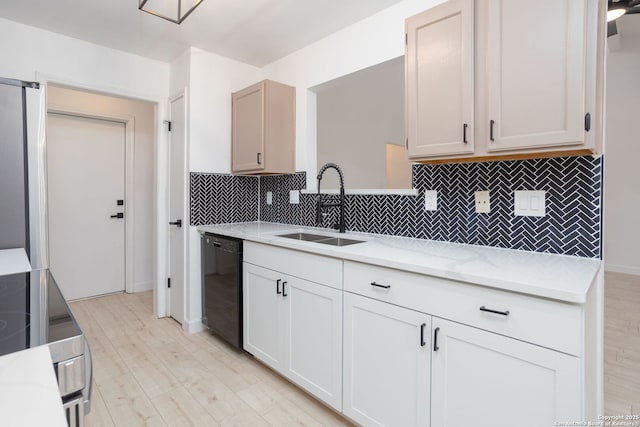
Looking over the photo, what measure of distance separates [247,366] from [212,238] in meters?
1.00

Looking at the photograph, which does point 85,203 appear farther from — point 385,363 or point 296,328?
point 385,363

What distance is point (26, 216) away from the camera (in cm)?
162

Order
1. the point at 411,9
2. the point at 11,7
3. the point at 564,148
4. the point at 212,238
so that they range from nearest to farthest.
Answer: the point at 564,148 → the point at 411,9 → the point at 11,7 → the point at 212,238

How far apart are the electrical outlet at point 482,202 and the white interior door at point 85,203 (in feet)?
12.2

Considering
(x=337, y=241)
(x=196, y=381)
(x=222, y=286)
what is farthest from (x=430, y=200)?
(x=196, y=381)

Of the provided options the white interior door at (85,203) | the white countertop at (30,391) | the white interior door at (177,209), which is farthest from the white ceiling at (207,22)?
the white countertop at (30,391)

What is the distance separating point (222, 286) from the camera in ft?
8.38

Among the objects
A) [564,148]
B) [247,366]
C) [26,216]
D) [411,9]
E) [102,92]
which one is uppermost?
[411,9]

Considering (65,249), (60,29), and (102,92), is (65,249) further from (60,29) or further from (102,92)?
(60,29)

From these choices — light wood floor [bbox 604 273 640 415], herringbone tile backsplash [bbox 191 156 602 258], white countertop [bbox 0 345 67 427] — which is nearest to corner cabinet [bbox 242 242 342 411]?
herringbone tile backsplash [bbox 191 156 602 258]

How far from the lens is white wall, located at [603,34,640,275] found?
4.49 metres

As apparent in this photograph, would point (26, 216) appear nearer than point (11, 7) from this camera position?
Yes

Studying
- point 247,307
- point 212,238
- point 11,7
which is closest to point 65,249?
point 212,238

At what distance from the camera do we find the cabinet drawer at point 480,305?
103cm
